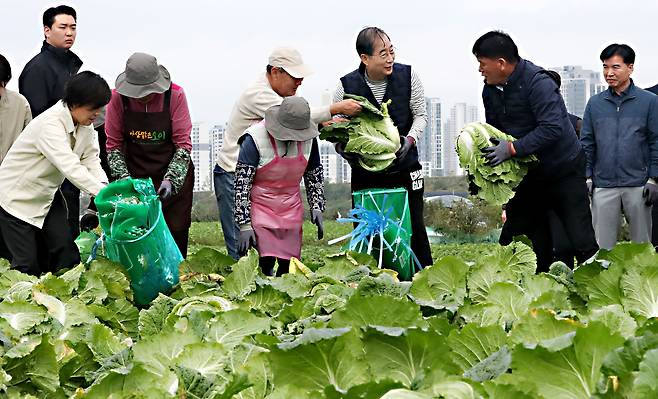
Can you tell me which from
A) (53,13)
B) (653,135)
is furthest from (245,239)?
(653,135)

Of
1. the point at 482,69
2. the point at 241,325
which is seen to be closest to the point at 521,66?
the point at 482,69

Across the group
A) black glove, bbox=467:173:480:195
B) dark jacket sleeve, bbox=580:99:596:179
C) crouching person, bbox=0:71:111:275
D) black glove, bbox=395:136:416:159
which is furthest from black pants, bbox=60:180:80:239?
dark jacket sleeve, bbox=580:99:596:179

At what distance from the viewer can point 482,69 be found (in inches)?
246

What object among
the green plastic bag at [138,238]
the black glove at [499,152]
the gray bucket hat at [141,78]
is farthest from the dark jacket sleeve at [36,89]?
the black glove at [499,152]

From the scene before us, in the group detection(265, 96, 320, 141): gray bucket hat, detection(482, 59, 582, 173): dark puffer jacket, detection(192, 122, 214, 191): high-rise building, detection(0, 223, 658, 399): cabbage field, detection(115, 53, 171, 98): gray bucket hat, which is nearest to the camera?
detection(0, 223, 658, 399): cabbage field

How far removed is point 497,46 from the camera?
242 inches

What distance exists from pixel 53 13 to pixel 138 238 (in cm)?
303

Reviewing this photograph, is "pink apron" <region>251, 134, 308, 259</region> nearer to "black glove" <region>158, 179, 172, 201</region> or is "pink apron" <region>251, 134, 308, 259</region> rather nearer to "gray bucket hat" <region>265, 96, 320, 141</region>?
"gray bucket hat" <region>265, 96, 320, 141</region>

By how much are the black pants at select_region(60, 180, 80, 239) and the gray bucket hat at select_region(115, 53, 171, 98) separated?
1.27 metres

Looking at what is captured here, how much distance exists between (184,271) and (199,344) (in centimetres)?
225

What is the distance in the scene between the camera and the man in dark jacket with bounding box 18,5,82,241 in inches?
291

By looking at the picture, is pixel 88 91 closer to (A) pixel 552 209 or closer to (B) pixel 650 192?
(A) pixel 552 209

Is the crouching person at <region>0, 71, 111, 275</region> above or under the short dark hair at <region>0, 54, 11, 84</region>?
under

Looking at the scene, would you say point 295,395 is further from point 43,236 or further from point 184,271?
point 43,236
